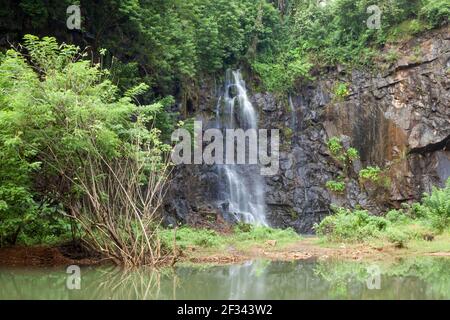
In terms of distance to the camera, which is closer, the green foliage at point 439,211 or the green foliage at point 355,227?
the green foliage at point 355,227

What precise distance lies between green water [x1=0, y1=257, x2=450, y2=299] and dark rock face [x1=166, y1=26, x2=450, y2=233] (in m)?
11.3

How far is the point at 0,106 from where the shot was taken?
394 inches

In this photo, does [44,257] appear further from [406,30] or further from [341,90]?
[406,30]

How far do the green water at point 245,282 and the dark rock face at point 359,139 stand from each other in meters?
11.3

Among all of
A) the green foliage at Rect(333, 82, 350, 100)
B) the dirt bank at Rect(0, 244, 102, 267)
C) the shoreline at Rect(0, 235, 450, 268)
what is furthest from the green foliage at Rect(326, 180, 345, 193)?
the dirt bank at Rect(0, 244, 102, 267)

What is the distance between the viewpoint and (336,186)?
23.1 m

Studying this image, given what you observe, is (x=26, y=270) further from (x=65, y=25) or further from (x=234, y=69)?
(x=234, y=69)

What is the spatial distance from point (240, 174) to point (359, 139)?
5816 millimetres

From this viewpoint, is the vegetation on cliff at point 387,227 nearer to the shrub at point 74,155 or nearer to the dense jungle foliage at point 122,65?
the dense jungle foliage at point 122,65

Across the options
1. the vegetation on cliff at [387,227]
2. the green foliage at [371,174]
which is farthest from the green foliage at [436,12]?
the vegetation on cliff at [387,227]

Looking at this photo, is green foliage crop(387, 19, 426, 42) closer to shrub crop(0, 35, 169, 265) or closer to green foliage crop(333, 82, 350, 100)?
green foliage crop(333, 82, 350, 100)

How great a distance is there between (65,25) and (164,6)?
3.47m

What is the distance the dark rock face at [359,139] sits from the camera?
22156mm
